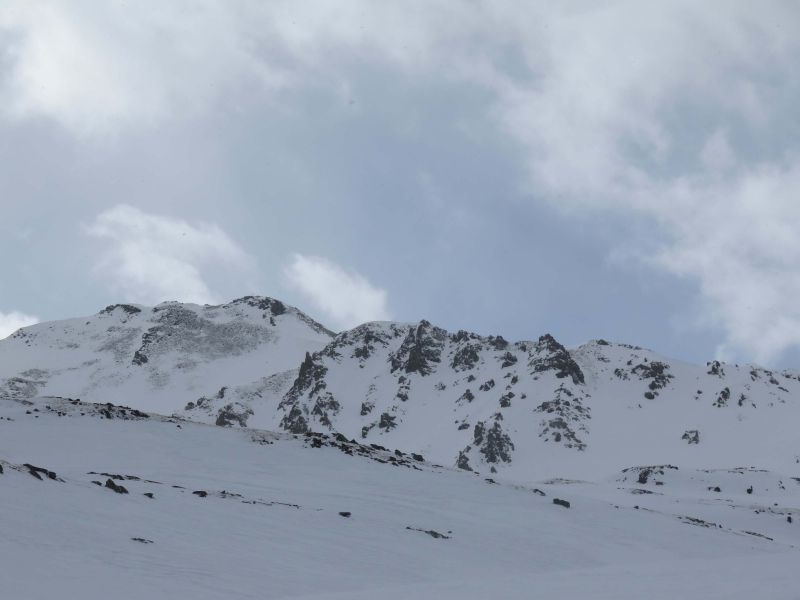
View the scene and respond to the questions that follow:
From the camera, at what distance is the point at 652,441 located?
77688 millimetres

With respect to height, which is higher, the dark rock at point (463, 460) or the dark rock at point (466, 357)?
the dark rock at point (466, 357)

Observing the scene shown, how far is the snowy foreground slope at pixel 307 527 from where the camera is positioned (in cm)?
1063

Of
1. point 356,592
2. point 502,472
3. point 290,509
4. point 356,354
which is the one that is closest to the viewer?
point 356,592

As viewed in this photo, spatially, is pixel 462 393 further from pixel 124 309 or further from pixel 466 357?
pixel 124 309

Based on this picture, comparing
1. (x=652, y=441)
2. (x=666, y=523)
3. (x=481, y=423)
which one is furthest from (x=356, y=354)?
(x=666, y=523)

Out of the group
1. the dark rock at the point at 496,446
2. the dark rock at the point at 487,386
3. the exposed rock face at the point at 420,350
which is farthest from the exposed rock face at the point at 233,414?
the dark rock at the point at 496,446

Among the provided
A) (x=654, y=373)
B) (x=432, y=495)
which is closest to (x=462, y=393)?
(x=654, y=373)

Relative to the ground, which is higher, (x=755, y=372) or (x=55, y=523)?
(x=755, y=372)

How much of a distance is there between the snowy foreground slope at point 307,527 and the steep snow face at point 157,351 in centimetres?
8587

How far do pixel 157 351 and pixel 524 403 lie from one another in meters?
89.0

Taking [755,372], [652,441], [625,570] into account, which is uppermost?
[755,372]

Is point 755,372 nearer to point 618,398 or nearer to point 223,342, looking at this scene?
point 618,398

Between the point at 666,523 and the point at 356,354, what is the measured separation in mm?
88944

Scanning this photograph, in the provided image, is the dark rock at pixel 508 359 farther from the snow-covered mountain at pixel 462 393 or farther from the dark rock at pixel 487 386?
the dark rock at pixel 487 386
